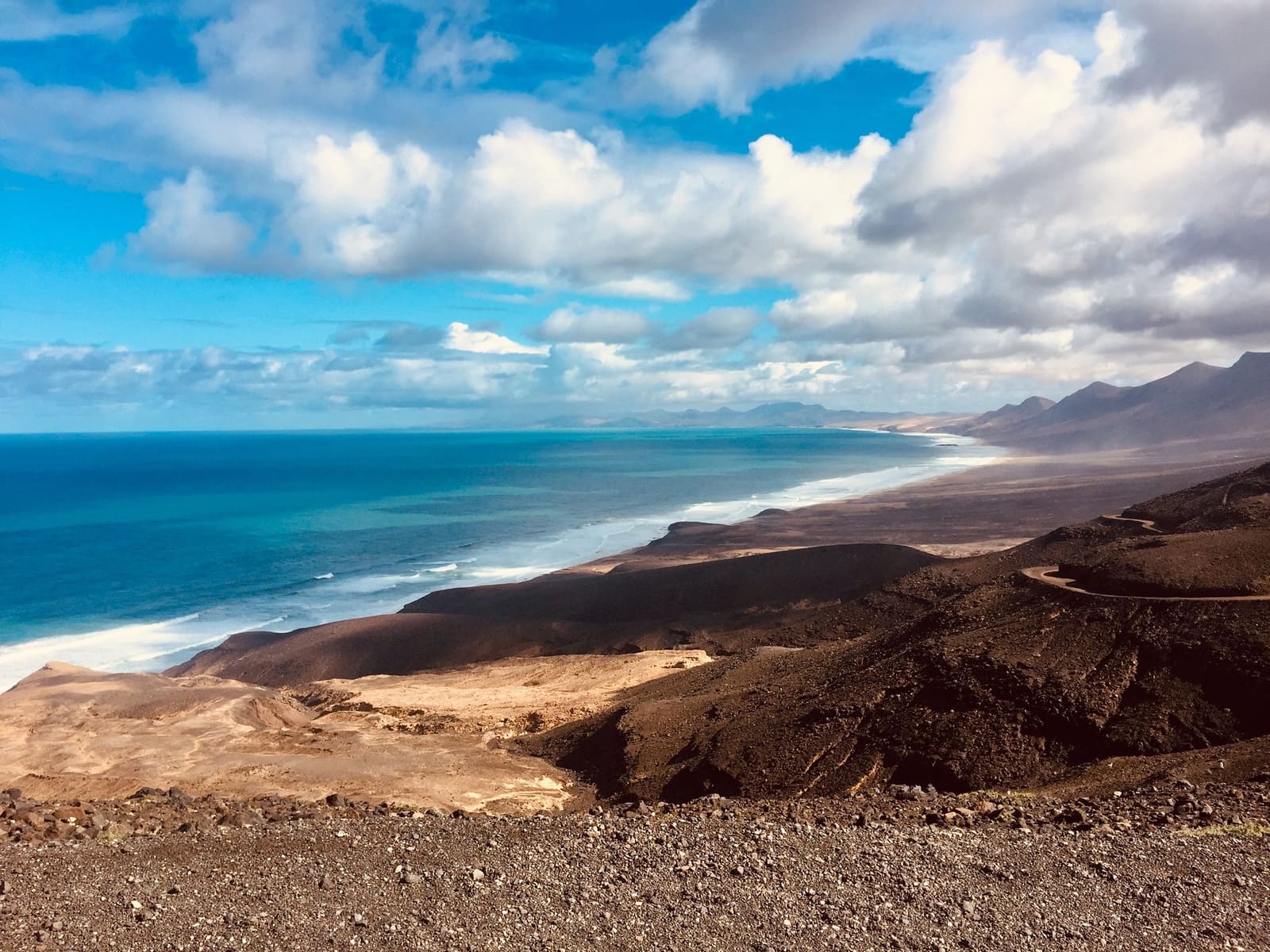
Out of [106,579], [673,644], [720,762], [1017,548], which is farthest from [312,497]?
[720,762]

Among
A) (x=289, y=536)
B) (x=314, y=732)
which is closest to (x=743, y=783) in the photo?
(x=314, y=732)

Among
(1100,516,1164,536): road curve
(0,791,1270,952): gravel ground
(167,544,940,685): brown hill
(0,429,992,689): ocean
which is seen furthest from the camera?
(0,429,992,689): ocean

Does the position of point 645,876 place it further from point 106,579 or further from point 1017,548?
point 106,579

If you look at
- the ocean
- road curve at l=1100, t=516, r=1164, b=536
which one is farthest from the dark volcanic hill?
the ocean

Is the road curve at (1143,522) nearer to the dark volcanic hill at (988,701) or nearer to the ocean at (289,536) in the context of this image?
the dark volcanic hill at (988,701)

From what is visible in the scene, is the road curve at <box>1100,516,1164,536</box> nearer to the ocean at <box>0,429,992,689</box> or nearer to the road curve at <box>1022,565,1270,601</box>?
the road curve at <box>1022,565,1270,601</box>

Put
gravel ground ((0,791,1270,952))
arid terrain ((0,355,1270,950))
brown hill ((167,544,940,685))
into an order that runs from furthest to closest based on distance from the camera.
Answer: brown hill ((167,544,940,685)) < arid terrain ((0,355,1270,950)) < gravel ground ((0,791,1270,952))

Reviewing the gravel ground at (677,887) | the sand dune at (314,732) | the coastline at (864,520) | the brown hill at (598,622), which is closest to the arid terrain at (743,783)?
the gravel ground at (677,887)
